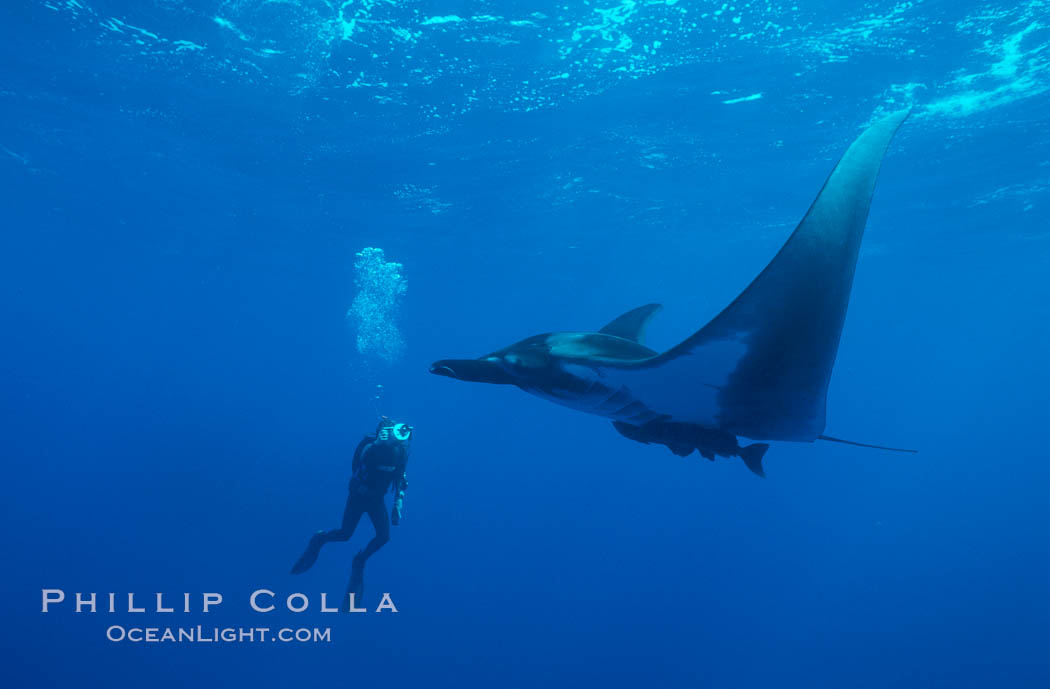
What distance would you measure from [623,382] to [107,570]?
29.1m

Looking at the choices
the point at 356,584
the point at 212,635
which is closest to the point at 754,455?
the point at 356,584

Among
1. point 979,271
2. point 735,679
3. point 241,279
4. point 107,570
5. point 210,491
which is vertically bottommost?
point 735,679

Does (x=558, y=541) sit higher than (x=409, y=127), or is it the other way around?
(x=409, y=127)

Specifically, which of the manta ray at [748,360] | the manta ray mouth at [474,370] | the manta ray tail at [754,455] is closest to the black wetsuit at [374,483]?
the manta ray at [748,360]

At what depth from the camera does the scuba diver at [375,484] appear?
33.0ft

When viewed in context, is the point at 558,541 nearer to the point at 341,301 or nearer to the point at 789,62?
the point at 341,301

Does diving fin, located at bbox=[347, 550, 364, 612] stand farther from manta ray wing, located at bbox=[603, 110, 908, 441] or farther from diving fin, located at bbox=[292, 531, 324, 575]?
manta ray wing, located at bbox=[603, 110, 908, 441]

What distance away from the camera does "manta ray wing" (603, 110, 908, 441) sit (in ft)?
7.11

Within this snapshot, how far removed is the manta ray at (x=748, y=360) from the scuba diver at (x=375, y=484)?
272 inches

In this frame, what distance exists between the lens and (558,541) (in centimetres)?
3694

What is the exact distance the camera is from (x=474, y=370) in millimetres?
3170

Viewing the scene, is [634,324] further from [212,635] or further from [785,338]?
[212,635]

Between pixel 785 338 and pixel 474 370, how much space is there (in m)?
1.54

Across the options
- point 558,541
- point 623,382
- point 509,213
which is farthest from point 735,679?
point 623,382
